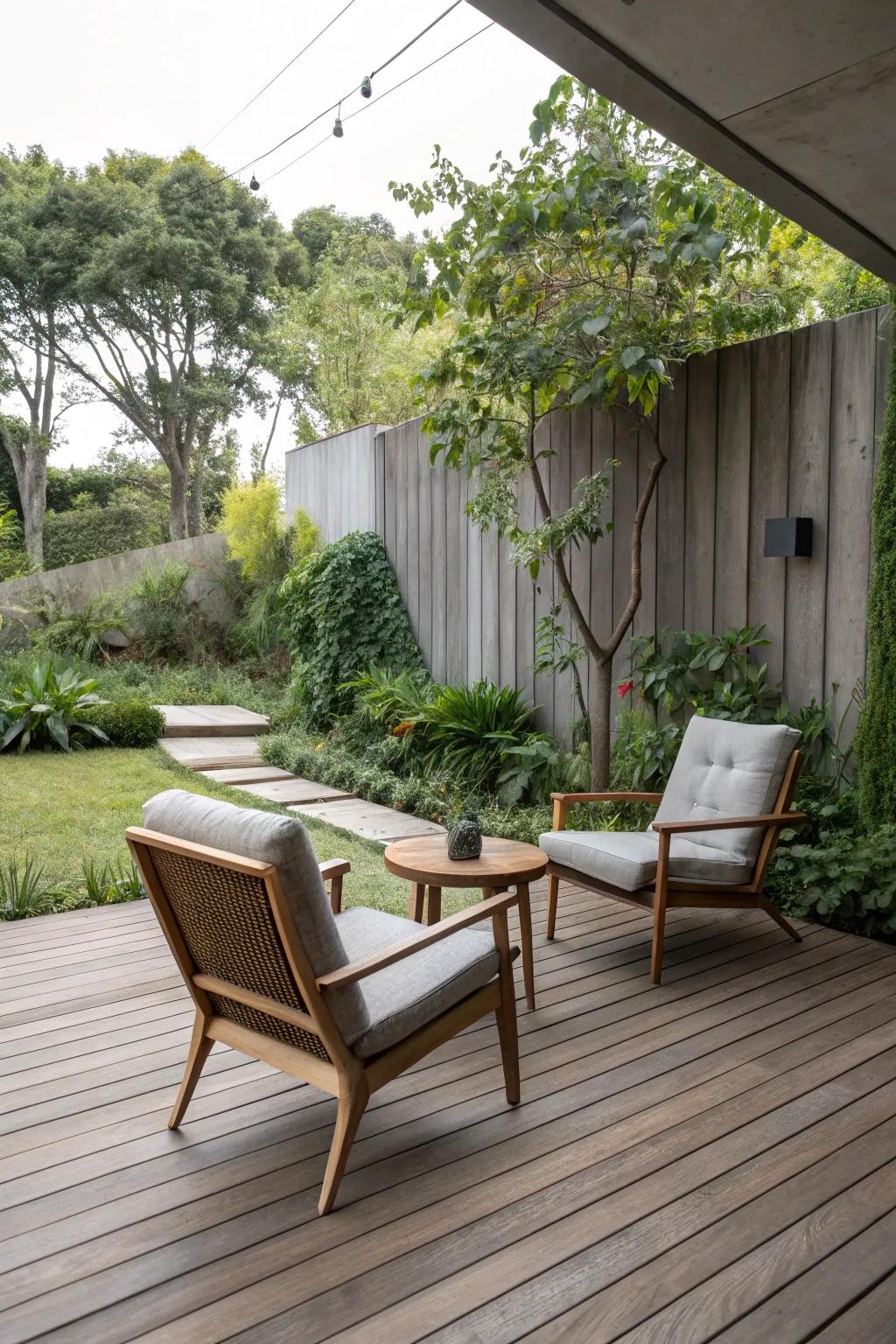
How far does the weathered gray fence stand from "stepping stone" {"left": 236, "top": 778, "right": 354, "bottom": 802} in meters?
1.43

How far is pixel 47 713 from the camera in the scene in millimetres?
7242

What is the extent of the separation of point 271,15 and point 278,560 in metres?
6.18

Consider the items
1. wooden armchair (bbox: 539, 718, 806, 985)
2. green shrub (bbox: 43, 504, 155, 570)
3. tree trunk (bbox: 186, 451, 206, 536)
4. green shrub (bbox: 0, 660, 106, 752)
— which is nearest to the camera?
wooden armchair (bbox: 539, 718, 806, 985)

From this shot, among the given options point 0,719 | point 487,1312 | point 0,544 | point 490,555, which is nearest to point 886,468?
point 490,555

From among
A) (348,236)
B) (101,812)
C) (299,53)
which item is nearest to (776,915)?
(101,812)

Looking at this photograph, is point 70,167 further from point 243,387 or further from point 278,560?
point 278,560

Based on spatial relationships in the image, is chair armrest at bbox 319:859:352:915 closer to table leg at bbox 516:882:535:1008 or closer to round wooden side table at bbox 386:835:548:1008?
round wooden side table at bbox 386:835:548:1008

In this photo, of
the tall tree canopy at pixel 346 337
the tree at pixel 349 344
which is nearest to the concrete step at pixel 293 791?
the tall tree canopy at pixel 346 337

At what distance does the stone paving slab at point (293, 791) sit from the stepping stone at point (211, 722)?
148cm

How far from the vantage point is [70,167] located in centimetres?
1532

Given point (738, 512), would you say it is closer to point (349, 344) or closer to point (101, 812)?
point (101, 812)

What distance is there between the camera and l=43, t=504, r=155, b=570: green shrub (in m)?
16.9

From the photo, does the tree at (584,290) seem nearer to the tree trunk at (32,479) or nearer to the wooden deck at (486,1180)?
the wooden deck at (486,1180)

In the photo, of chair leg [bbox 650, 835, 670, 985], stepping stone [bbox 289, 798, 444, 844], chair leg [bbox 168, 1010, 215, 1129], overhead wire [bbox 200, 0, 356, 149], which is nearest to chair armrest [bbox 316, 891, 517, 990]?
chair leg [bbox 168, 1010, 215, 1129]
